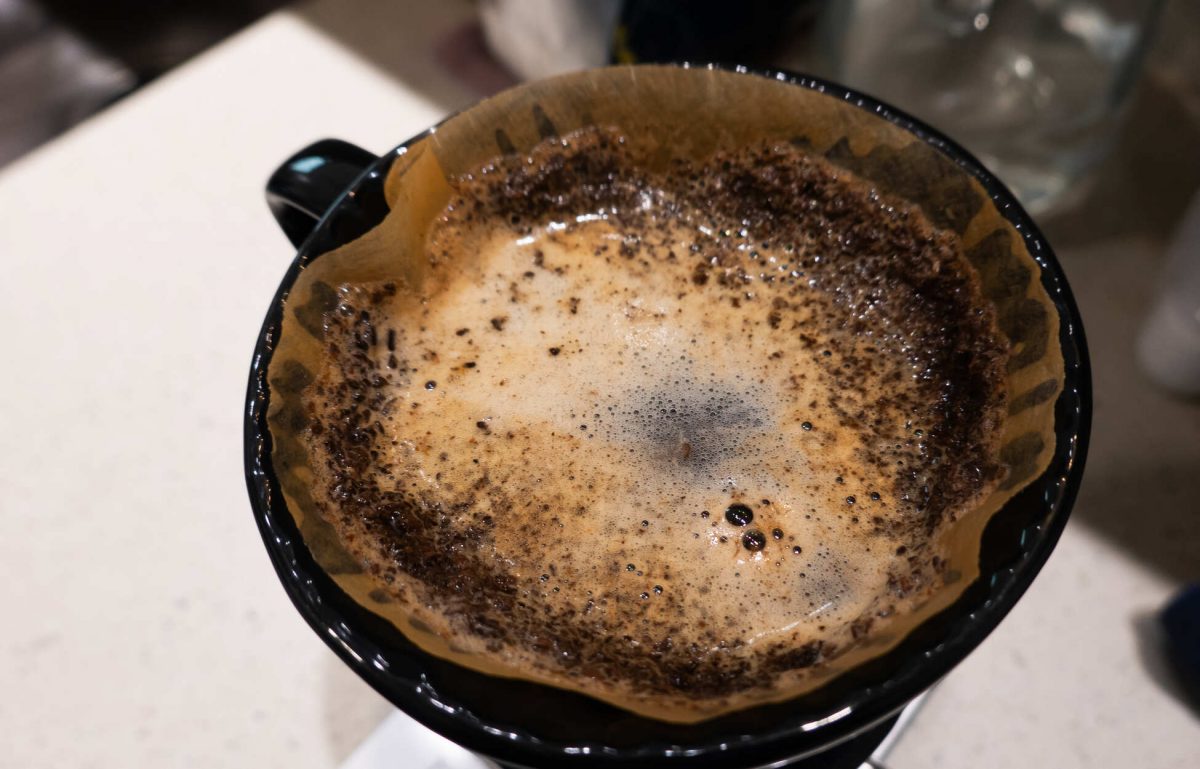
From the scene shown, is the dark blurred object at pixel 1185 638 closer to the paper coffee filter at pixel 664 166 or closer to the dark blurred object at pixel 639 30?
the paper coffee filter at pixel 664 166

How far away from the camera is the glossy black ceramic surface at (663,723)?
1.02 feet

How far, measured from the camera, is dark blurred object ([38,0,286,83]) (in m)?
1.20

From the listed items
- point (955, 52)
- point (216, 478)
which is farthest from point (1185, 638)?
point (216, 478)

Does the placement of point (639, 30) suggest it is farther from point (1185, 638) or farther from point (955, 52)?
point (1185, 638)

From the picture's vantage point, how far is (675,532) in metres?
0.42

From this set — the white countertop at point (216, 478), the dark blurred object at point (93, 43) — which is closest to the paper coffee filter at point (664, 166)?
the white countertop at point (216, 478)

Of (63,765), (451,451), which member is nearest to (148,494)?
(63,765)

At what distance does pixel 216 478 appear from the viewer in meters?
0.69

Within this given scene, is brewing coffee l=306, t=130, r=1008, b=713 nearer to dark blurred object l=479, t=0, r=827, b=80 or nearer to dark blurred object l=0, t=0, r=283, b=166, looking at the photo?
dark blurred object l=479, t=0, r=827, b=80

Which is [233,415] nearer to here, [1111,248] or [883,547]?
[883,547]

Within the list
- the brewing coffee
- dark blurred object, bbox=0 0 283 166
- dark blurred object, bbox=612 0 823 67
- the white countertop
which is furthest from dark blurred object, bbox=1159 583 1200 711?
dark blurred object, bbox=0 0 283 166

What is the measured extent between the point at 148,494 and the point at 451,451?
35cm

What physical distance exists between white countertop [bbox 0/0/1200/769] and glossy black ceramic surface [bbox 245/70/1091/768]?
0.22m

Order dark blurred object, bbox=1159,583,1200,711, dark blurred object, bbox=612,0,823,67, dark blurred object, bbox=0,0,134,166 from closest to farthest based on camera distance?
dark blurred object, bbox=1159,583,1200,711 → dark blurred object, bbox=612,0,823,67 → dark blurred object, bbox=0,0,134,166
